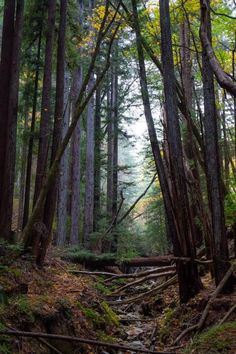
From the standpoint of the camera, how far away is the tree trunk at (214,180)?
18.3 feet

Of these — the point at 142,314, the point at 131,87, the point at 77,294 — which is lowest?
the point at 142,314

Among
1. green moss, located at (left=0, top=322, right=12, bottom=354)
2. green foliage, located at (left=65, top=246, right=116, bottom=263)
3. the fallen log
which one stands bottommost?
green moss, located at (left=0, top=322, right=12, bottom=354)

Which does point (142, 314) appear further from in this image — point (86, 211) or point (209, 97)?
point (86, 211)

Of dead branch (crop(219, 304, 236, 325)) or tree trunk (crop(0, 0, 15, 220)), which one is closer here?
dead branch (crop(219, 304, 236, 325))

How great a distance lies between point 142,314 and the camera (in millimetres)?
8102

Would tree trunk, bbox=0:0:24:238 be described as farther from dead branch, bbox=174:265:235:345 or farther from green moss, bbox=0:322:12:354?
dead branch, bbox=174:265:235:345

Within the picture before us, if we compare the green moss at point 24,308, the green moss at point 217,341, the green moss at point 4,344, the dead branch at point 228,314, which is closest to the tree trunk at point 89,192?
the green moss at point 24,308

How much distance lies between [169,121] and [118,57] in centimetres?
1561

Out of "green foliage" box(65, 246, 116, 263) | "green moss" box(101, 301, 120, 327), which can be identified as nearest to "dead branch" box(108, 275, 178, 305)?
"green moss" box(101, 301, 120, 327)

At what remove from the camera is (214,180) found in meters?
5.69

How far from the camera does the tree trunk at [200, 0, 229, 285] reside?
5.59 metres

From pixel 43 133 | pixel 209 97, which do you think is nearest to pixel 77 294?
pixel 43 133

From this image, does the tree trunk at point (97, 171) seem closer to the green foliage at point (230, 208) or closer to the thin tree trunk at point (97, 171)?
the thin tree trunk at point (97, 171)

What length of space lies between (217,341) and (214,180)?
244 cm
